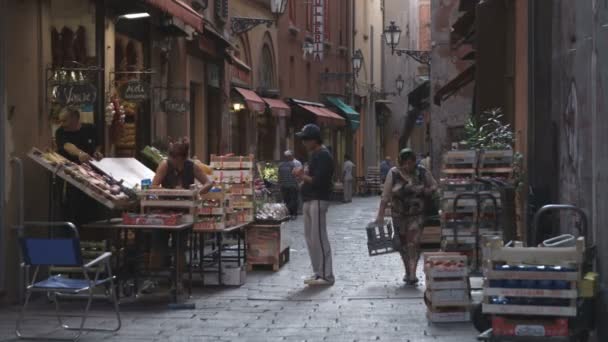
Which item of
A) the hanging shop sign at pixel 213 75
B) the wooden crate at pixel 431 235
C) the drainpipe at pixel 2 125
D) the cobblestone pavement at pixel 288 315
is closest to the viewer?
the cobblestone pavement at pixel 288 315

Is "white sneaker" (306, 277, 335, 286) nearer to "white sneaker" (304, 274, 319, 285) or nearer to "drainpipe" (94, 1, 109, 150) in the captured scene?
"white sneaker" (304, 274, 319, 285)

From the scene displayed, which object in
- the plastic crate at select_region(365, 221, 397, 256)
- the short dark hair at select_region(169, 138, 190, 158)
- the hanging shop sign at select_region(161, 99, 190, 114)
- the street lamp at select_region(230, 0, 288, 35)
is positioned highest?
the street lamp at select_region(230, 0, 288, 35)

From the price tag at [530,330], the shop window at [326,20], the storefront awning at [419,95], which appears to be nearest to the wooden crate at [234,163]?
the price tag at [530,330]

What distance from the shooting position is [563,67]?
10.6 metres

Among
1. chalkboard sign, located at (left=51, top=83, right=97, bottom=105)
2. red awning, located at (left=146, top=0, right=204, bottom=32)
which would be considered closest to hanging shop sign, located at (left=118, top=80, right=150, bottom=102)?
red awning, located at (left=146, top=0, right=204, bottom=32)

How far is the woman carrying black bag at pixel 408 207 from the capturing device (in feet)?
41.7

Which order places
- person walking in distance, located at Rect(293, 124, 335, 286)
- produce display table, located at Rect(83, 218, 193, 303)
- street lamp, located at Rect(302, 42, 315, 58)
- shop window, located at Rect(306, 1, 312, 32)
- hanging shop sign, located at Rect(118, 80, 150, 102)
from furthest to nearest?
shop window, located at Rect(306, 1, 312, 32), street lamp, located at Rect(302, 42, 315, 58), hanging shop sign, located at Rect(118, 80, 150, 102), person walking in distance, located at Rect(293, 124, 335, 286), produce display table, located at Rect(83, 218, 193, 303)

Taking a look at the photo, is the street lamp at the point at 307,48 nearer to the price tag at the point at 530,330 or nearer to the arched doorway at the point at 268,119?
the arched doorway at the point at 268,119

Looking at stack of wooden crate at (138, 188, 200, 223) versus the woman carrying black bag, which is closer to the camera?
stack of wooden crate at (138, 188, 200, 223)

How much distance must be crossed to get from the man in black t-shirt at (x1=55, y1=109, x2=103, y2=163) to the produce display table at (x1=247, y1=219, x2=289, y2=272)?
263 cm

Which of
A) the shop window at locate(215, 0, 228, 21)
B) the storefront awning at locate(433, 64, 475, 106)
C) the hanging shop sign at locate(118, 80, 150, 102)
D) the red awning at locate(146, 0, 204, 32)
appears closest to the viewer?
the red awning at locate(146, 0, 204, 32)

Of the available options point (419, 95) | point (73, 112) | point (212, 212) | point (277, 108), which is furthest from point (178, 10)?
point (419, 95)

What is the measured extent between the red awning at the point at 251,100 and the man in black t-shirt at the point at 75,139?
1471 centimetres

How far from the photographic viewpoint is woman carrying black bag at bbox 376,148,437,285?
12.7 metres
